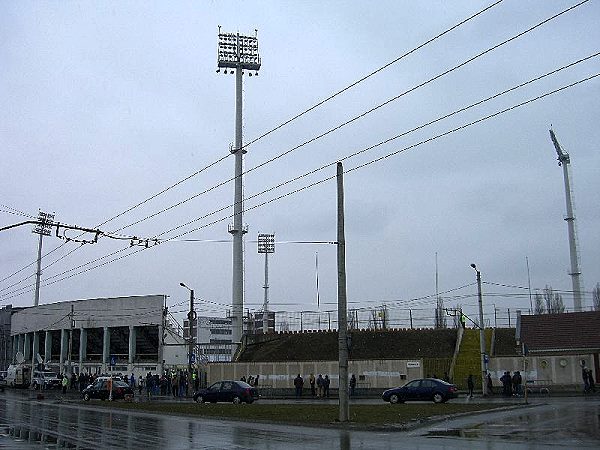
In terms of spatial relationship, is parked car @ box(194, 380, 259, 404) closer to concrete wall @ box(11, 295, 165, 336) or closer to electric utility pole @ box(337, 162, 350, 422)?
electric utility pole @ box(337, 162, 350, 422)

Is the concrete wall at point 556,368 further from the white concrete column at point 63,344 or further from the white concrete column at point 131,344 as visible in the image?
the white concrete column at point 63,344

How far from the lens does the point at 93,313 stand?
8562 centimetres

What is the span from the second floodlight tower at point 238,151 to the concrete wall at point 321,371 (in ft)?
29.3

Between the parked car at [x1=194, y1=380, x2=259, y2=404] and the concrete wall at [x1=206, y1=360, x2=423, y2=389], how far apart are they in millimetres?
13242

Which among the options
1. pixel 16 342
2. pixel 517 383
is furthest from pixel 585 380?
pixel 16 342

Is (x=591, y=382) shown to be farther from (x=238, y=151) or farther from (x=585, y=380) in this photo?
(x=238, y=151)

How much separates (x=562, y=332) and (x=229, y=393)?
2553 cm

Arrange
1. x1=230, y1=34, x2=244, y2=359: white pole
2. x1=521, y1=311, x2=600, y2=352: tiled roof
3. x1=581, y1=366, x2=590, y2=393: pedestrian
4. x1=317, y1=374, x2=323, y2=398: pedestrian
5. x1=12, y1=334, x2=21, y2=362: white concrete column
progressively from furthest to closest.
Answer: x1=12, y1=334, x2=21, y2=362: white concrete column → x1=230, y1=34, x2=244, y2=359: white pole → x1=521, y1=311, x2=600, y2=352: tiled roof → x1=317, y1=374, x2=323, y2=398: pedestrian → x1=581, y1=366, x2=590, y2=393: pedestrian

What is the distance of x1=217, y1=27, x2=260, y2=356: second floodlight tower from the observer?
69250 millimetres

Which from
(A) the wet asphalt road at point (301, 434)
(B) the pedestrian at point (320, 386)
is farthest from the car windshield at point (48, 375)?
(A) the wet asphalt road at point (301, 434)

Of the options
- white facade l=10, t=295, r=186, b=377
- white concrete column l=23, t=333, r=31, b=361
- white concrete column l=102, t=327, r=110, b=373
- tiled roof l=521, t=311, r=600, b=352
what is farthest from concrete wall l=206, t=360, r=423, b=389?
white concrete column l=23, t=333, r=31, b=361

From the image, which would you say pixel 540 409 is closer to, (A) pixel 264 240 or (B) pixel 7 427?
(B) pixel 7 427

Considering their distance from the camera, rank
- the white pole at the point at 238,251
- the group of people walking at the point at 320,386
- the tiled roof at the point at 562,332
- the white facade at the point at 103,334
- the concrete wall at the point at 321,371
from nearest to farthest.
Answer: the group of people walking at the point at 320,386 → the tiled roof at the point at 562,332 → the concrete wall at the point at 321,371 → the white pole at the point at 238,251 → the white facade at the point at 103,334

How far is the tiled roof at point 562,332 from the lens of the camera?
5138 centimetres
